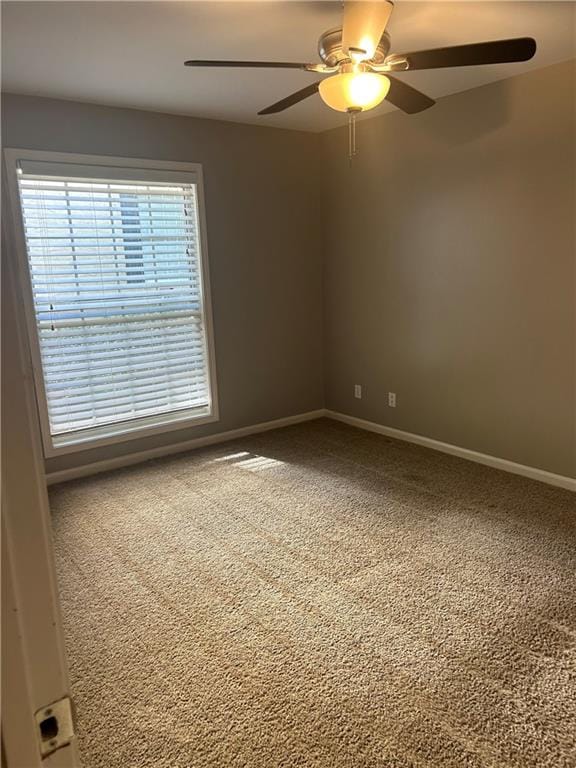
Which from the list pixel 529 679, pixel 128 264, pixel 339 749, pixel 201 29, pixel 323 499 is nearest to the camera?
pixel 339 749

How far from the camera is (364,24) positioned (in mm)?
1982

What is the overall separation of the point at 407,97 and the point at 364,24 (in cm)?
65

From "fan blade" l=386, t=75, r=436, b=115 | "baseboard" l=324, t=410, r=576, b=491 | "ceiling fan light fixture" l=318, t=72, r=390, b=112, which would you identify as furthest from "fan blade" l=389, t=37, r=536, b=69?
"baseboard" l=324, t=410, r=576, b=491

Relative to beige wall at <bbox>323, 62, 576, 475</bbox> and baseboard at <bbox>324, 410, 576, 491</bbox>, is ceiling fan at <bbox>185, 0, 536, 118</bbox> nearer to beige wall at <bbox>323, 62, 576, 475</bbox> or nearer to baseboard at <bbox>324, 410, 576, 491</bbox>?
beige wall at <bbox>323, 62, 576, 475</bbox>

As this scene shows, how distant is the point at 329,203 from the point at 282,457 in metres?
2.21

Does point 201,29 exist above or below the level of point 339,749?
above

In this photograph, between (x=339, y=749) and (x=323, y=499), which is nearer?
(x=339, y=749)

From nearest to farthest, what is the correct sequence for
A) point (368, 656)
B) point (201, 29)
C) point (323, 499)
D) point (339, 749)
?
point (339, 749), point (368, 656), point (201, 29), point (323, 499)

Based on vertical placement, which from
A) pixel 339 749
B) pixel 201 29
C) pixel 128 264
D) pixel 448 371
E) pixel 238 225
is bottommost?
pixel 339 749

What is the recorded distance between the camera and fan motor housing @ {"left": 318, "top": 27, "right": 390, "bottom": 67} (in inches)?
88.7

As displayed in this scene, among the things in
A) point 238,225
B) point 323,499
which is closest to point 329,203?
point 238,225

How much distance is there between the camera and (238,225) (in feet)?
13.9

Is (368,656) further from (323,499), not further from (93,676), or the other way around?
(323,499)

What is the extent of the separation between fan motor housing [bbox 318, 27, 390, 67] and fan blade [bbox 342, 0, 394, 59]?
0.43 feet
